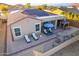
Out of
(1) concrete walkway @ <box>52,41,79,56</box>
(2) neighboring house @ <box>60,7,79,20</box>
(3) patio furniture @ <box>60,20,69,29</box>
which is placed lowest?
(1) concrete walkway @ <box>52,41,79,56</box>

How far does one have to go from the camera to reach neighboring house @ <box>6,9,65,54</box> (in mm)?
1848

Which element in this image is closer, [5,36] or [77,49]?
[5,36]

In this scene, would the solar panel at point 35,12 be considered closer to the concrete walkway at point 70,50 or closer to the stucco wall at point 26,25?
the stucco wall at point 26,25

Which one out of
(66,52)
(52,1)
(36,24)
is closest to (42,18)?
(36,24)

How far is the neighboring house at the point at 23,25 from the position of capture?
185 centimetres

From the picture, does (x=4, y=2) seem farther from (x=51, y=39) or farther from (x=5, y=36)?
(x=51, y=39)

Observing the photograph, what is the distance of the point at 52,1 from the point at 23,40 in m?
0.53

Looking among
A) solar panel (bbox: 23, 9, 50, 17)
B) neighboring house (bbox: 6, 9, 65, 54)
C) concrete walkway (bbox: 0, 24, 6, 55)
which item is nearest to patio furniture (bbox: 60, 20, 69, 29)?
neighboring house (bbox: 6, 9, 65, 54)

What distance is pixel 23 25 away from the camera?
1.88 meters

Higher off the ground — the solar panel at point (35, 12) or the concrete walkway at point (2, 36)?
the solar panel at point (35, 12)

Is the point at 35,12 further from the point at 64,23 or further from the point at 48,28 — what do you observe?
the point at 64,23

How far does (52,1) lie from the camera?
6.26 feet

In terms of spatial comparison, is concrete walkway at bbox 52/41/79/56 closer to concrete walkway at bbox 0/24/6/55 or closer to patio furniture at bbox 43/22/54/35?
patio furniture at bbox 43/22/54/35

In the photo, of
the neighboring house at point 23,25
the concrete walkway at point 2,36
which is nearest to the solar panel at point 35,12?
the neighboring house at point 23,25
